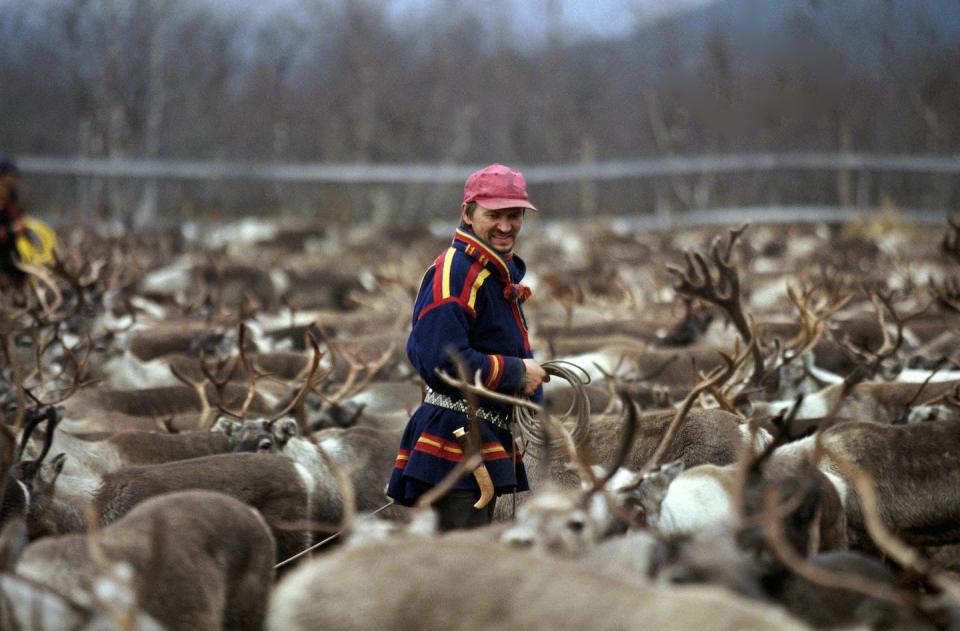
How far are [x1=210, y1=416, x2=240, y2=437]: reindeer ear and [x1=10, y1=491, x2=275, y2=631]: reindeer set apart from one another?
141cm

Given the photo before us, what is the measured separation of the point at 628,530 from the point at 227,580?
1071mm

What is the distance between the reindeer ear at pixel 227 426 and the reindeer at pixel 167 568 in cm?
141

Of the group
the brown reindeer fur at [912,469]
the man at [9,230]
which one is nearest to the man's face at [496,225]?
the brown reindeer fur at [912,469]

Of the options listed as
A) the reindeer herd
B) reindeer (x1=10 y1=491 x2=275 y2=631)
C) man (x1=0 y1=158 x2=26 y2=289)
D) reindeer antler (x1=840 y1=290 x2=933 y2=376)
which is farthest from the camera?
man (x1=0 y1=158 x2=26 y2=289)

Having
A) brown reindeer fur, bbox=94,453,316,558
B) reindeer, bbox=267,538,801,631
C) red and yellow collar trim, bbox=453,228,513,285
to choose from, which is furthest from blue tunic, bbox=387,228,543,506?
reindeer, bbox=267,538,801,631

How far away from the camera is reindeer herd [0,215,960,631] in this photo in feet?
7.64

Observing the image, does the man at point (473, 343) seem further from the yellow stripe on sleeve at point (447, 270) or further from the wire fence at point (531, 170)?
the wire fence at point (531, 170)

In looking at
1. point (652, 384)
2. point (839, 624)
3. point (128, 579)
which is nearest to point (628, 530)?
point (839, 624)

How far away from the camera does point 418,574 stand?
232cm

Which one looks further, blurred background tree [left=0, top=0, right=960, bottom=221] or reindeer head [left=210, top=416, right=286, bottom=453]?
blurred background tree [left=0, top=0, right=960, bottom=221]

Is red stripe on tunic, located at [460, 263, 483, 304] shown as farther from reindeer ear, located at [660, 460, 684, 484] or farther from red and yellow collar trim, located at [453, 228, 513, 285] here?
reindeer ear, located at [660, 460, 684, 484]

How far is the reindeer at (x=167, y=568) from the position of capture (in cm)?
248

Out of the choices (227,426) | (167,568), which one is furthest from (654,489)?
(227,426)

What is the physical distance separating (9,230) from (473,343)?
5816mm
